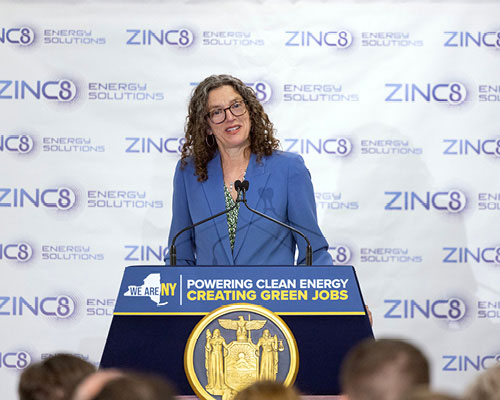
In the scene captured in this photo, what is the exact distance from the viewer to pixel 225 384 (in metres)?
2.26

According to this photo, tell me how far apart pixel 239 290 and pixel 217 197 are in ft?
3.26

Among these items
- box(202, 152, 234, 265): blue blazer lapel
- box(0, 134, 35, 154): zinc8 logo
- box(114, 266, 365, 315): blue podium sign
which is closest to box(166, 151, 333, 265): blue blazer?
box(202, 152, 234, 265): blue blazer lapel

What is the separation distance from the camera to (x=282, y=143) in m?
4.79

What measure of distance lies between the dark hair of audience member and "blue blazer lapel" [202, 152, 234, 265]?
6.85 ft

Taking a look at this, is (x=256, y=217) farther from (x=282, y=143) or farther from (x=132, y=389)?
(x=132, y=389)

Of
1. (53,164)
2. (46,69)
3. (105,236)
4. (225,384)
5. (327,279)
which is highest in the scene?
(46,69)

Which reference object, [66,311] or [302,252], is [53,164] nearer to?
[66,311]

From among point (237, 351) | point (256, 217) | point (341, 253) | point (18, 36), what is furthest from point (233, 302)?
point (18, 36)

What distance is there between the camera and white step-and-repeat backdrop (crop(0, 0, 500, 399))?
186 inches

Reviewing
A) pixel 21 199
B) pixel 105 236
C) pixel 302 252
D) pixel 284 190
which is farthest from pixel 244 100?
pixel 21 199

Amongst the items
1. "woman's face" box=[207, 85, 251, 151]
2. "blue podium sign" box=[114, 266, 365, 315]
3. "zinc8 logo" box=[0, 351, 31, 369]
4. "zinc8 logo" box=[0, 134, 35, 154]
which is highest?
"zinc8 logo" box=[0, 134, 35, 154]

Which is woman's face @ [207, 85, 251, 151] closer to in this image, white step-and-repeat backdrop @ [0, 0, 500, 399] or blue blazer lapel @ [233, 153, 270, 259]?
blue blazer lapel @ [233, 153, 270, 259]

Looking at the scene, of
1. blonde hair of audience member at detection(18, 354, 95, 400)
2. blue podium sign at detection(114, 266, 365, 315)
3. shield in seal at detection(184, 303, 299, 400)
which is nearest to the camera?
blonde hair of audience member at detection(18, 354, 95, 400)

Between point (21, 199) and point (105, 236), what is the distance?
0.62 m
